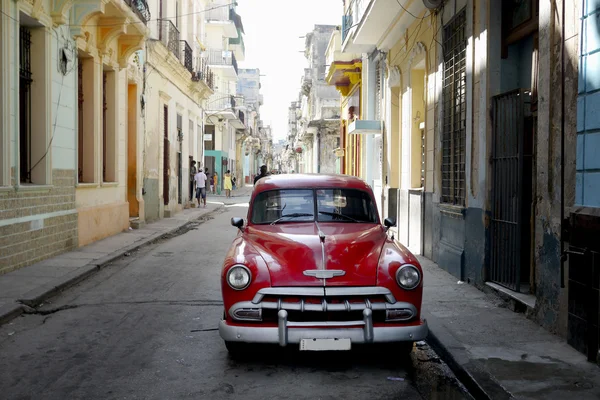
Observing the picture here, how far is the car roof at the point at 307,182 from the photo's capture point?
6344mm

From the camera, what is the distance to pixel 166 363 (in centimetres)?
500

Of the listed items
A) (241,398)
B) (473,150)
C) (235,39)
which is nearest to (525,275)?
(473,150)

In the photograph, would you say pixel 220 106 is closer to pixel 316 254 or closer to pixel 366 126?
pixel 366 126

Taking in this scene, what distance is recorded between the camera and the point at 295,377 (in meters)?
4.71

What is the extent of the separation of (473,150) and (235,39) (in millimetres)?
43105

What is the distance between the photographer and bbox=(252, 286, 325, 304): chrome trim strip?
4.73m

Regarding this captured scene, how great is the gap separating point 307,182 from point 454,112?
4065 millimetres

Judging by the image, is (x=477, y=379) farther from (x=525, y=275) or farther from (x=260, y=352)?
(x=525, y=275)

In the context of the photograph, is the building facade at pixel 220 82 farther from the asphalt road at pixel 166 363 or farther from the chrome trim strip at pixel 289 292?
the chrome trim strip at pixel 289 292

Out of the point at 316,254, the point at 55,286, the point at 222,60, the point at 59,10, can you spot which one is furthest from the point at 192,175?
the point at 316,254

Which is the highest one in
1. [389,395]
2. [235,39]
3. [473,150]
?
[235,39]

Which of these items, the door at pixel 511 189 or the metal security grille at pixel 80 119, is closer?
the door at pixel 511 189

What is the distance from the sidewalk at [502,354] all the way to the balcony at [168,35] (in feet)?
50.2

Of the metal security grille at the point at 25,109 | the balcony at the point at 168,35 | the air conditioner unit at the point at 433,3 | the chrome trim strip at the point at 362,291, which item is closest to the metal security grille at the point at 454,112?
the air conditioner unit at the point at 433,3
